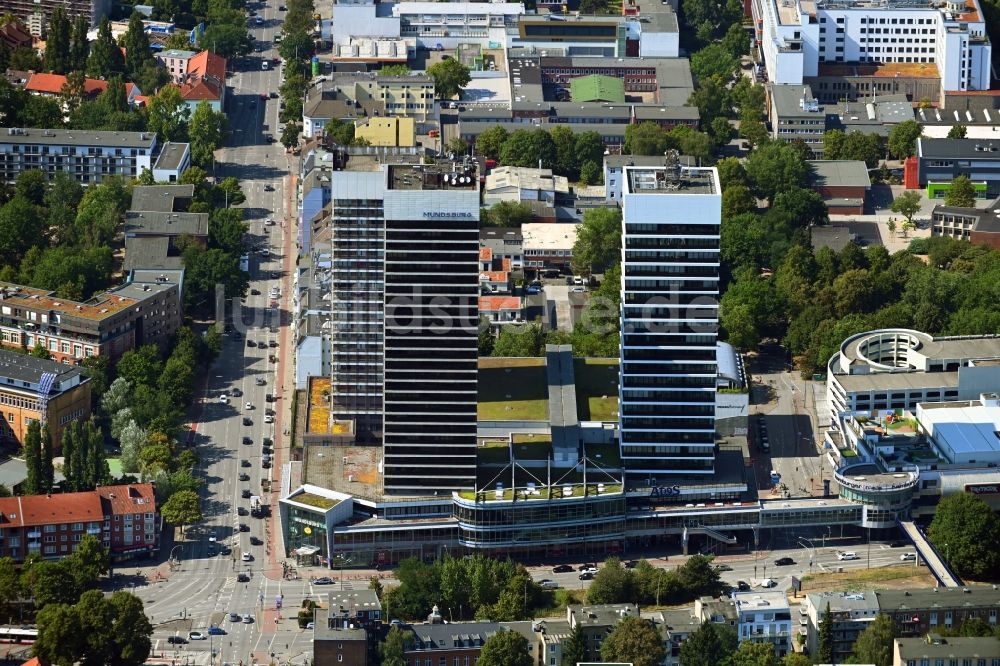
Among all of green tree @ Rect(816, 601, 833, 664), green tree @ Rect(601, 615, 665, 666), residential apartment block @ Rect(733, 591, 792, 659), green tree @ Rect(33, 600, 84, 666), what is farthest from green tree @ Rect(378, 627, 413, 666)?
green tree @ Rect(816, 601, 833, 664)

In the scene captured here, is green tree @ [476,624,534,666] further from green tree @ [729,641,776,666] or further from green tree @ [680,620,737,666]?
green tree @ [729,641,776,666]

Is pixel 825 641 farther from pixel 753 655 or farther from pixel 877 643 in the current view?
pixel 753 655

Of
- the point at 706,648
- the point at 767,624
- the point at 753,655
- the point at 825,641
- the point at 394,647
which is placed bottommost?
the point at 753,655

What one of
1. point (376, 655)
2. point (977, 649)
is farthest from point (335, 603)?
point (977, 649)

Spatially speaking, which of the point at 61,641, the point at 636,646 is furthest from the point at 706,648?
the point at 61,641

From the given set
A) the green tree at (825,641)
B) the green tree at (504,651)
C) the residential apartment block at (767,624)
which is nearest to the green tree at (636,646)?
the green tree at (504,651)

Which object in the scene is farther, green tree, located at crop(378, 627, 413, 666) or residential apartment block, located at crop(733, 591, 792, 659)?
residential apartment block, located at crop(733, 591, 792, 659)
